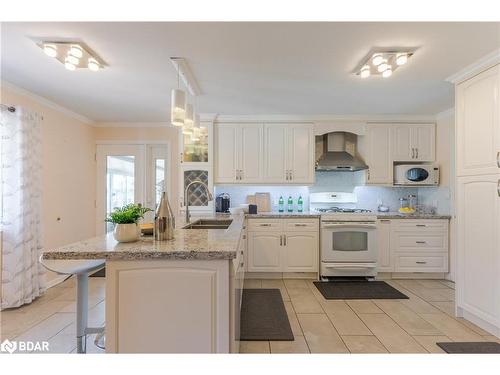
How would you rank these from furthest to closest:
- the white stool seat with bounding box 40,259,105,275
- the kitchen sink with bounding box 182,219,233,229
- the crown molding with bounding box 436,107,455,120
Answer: the crown molding with bounding box 436,107,455,120, the kitchen sink with bounding box 182,219,233,229, the white stool seat with bounding box 40,259,105,275

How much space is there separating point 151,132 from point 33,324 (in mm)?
2925

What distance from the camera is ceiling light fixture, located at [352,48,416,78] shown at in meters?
2.19

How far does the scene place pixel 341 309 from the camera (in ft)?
9.75

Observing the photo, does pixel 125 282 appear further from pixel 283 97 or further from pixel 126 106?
pixel 126 106

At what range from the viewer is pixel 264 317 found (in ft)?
9.01

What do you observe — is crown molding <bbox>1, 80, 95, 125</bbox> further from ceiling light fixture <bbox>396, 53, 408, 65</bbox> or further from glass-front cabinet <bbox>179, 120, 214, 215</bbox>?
ceiling light fixture <bbox>396, 53, 408, 65</bbox>

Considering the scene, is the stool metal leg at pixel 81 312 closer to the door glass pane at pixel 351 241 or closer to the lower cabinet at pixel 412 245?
the door glass pane at pixel 351 241

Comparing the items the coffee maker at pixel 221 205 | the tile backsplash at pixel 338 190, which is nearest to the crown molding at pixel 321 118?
the tile backsplash at pixel 338 190

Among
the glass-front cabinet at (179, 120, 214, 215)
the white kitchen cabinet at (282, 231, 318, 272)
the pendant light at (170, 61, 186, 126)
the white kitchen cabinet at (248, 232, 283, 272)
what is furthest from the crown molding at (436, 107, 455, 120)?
the pendant light at (170, 61, 186, 126)

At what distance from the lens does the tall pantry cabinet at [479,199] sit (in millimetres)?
2340

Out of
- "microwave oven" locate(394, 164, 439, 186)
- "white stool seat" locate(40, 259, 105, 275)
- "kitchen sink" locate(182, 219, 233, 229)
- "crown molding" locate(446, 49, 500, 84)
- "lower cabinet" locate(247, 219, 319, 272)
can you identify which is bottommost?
"lower cabinet" locate(247, 219, 319, 272)

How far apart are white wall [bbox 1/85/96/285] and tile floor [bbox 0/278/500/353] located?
0.77 meters
